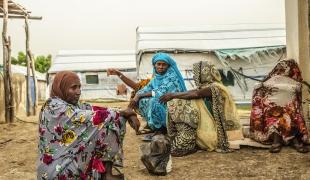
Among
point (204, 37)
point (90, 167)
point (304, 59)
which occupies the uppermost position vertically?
point (204, 37)

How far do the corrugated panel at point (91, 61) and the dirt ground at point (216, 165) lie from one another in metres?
13.8

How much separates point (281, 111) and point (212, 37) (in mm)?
9693

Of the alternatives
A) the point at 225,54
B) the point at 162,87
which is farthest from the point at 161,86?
the point at 225,54

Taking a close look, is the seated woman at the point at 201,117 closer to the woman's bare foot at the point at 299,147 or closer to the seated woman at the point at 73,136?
the woman's bare foot at the point at 299,147

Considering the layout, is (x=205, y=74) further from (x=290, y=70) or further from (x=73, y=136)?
(x=73, y=136)

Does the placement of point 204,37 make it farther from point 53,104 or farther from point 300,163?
point 53,104

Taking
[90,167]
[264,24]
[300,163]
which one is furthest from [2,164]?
[264,24]

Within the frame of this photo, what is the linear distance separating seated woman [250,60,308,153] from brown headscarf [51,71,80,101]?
279cm

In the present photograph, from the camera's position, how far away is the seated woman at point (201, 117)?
4832mm

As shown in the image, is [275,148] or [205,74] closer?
[275,148]

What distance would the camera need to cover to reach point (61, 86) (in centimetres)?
272

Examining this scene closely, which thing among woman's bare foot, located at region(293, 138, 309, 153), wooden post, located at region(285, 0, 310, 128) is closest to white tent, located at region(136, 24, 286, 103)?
wooden post, located at region(285, 0, 310, 128)

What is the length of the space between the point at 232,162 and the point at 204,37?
1018 cm

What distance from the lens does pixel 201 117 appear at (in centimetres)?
487
